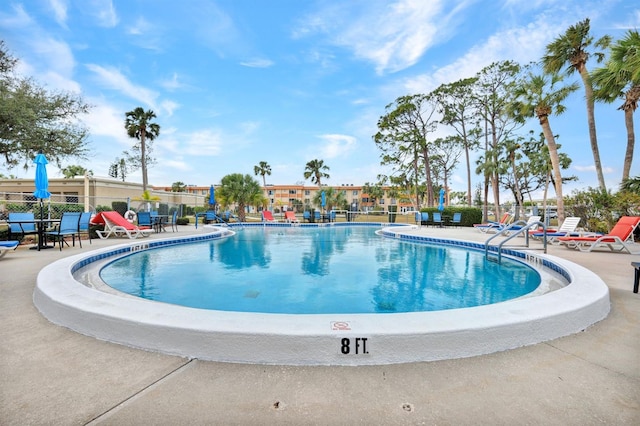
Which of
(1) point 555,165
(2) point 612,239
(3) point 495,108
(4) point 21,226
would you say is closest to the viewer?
(2) point 612,239

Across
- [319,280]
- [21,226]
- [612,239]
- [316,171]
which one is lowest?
[319,280]

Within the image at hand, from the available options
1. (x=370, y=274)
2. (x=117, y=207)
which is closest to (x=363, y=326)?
(x=370, y=274)

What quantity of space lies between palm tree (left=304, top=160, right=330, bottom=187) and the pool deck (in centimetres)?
4608

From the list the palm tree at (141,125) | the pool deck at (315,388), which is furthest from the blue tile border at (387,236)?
the palm tree at (141,125)

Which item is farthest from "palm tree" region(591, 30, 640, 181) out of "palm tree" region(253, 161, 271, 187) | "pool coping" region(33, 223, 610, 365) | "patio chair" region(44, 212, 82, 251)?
"palm tree" region(253, 161, 271, 187)

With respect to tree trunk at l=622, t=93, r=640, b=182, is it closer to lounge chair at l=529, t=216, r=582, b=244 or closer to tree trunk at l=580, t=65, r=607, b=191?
tree trunk at l=580, t=65, r=607, b=191

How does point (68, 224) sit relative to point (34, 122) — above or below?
below

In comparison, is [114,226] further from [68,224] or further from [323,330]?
[323,330]

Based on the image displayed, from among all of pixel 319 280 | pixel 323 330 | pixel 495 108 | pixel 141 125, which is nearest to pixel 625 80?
pixel 495 108

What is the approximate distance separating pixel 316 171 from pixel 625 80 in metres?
38.9

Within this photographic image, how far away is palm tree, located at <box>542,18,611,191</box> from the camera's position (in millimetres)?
13375

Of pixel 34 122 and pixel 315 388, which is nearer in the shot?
pixel 315 388

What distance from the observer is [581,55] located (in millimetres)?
13625

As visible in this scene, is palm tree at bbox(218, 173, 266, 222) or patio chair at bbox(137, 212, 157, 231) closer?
patio chair at bbox(137, 212, 157, 231)
